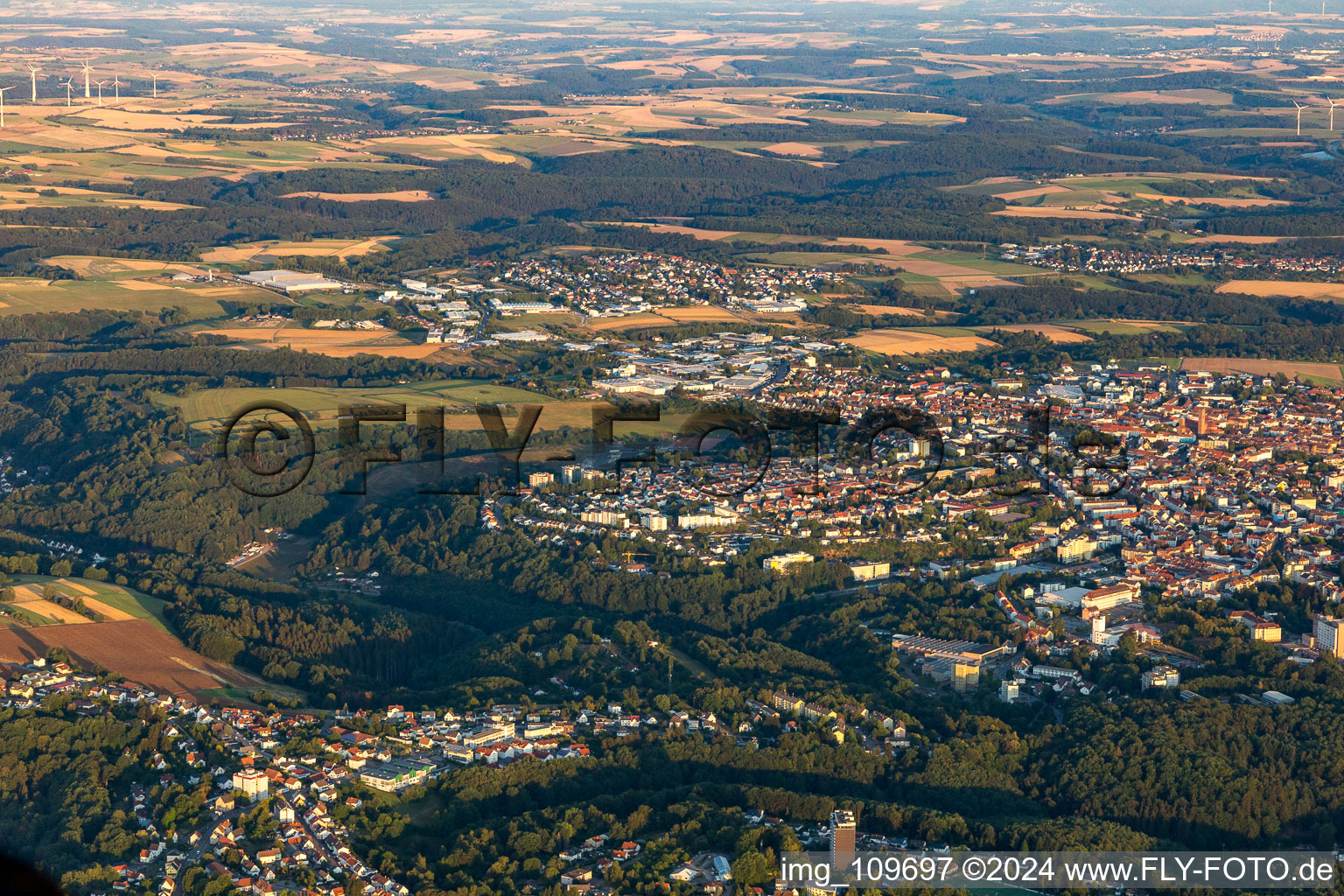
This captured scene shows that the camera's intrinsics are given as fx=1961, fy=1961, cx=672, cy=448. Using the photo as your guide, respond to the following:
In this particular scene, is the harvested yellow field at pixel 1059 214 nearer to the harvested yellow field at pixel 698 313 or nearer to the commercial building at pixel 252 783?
the harvested yellow field at pixel 698 313

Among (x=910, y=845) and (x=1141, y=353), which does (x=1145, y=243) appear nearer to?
(x=1141, y=353)

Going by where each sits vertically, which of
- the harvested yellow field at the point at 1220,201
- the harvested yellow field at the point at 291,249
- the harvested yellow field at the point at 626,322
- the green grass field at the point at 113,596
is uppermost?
the harvested yellow field at the point at 1220,201

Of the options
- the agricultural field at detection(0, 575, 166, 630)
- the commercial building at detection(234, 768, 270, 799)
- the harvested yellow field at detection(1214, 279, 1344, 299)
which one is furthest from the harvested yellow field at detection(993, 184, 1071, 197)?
the commercial building at detection(234, 768, 270, 799)

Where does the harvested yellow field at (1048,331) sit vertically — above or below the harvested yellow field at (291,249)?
below

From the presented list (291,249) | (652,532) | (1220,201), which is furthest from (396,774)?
(1220,201)

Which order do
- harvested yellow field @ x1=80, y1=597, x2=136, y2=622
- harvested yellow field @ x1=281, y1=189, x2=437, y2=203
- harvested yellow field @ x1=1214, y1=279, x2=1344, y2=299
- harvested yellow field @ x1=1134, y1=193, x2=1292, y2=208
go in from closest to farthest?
harvested yellow field @ x1=80, y1=597, x2=136, y2=622 → harvested yellow field @ x1=1214, y1=279, x2=1344, y2=299 → harvested yellow field @ x1=1134, y1=193, x2=1292, y2=208 → harvested yellow field @ x1=281, y1=189, x2=437, y2=203

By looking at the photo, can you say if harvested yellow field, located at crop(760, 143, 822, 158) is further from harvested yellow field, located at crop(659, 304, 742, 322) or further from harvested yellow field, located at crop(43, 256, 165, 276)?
harvested yellow field, located at crop(659, 304, 742, 322)

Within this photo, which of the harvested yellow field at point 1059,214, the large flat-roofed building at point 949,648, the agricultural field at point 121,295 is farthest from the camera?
the harvested yellow field at point 1059,214

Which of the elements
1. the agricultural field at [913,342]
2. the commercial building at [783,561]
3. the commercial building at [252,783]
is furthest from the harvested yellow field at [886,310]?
the commercial building at [252,783]
